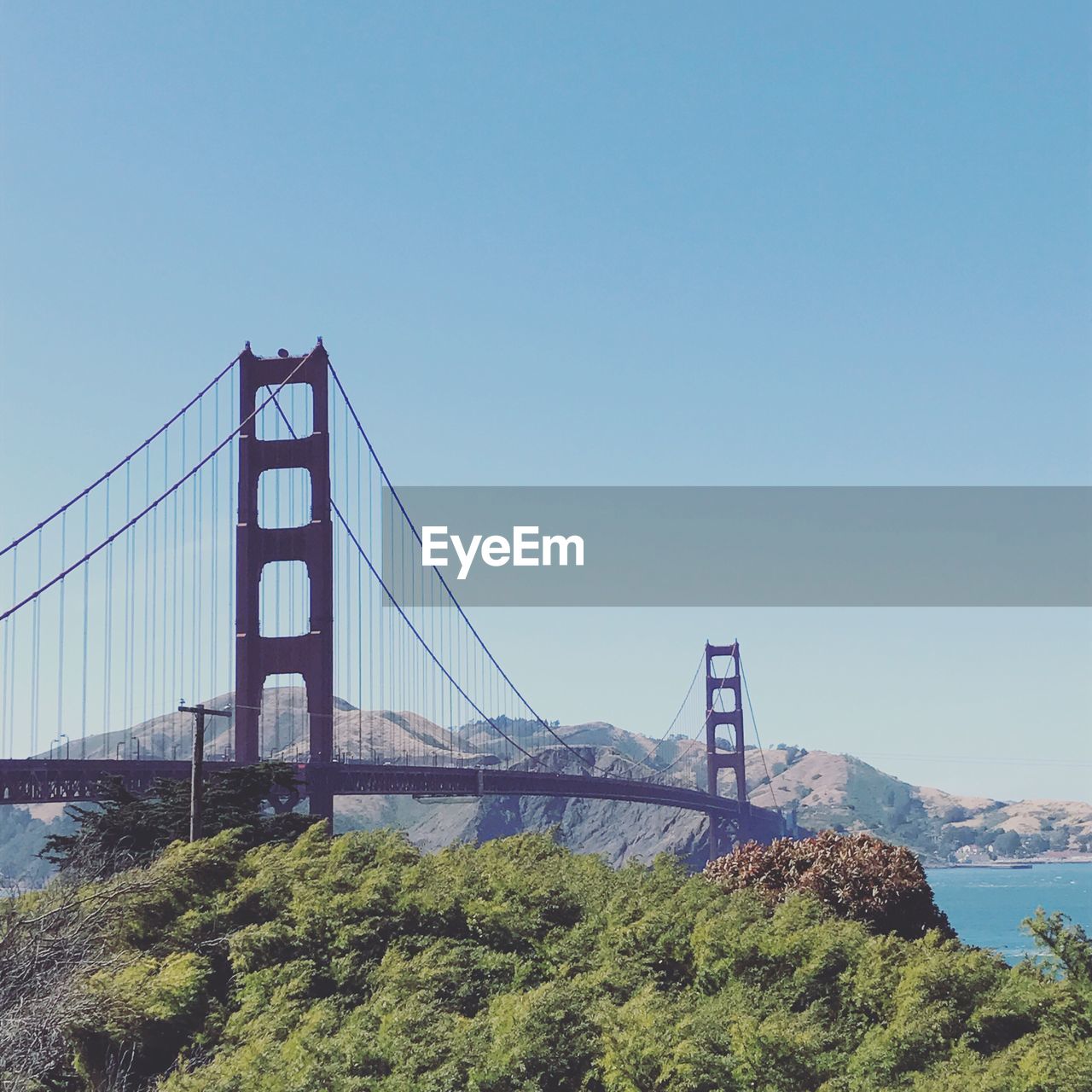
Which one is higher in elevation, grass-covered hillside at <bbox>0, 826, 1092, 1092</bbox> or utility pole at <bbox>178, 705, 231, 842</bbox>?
utility pole at <bbox>178, 705, 231, 842</bbox>

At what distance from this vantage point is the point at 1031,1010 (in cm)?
2903

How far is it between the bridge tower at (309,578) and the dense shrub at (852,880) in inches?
1207

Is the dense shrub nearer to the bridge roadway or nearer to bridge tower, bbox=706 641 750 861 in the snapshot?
the bridge roadway

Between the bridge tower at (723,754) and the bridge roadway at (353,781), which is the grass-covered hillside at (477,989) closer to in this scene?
the bridge roadway at (353,781)

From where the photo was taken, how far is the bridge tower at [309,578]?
73.5m

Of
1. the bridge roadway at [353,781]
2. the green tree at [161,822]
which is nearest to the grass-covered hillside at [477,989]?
the green tree at [161,822]

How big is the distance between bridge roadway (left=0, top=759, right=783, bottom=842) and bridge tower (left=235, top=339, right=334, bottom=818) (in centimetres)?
204

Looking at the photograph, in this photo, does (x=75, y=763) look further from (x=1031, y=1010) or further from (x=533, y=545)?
(x=1031, y=1010)

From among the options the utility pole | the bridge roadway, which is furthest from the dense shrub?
the bridge roadway

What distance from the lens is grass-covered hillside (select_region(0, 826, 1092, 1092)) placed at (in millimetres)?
23672

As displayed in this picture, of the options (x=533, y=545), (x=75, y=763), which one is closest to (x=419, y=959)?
(x=533, y=545)

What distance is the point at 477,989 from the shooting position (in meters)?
27.7

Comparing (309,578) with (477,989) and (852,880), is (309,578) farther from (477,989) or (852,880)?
(477,989)

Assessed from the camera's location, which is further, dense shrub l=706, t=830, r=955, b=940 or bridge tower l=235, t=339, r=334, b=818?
bridge tower l=235, t=339, r=334, b=818
